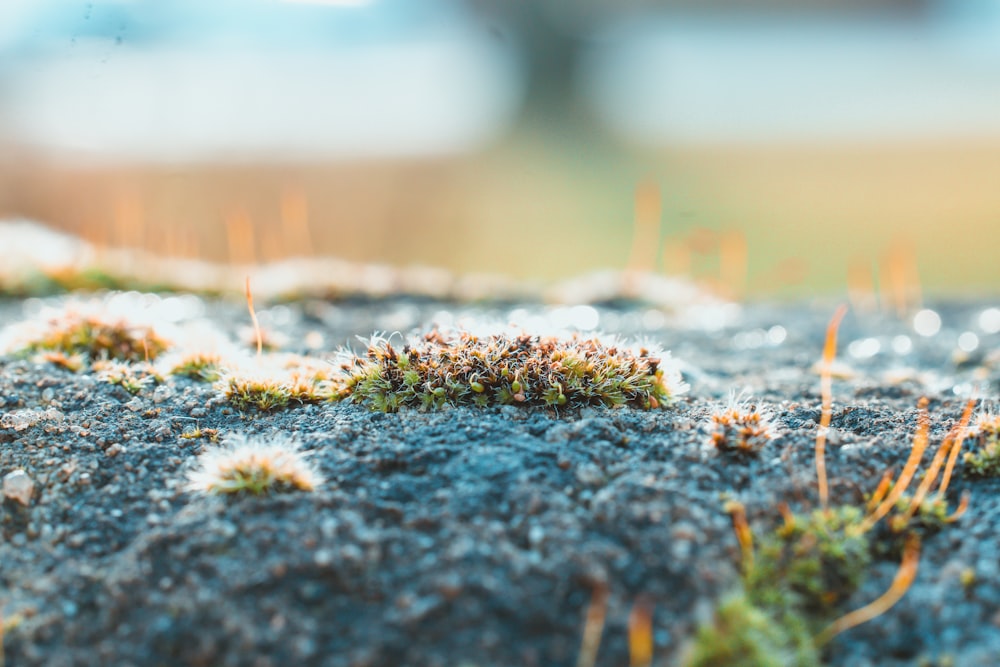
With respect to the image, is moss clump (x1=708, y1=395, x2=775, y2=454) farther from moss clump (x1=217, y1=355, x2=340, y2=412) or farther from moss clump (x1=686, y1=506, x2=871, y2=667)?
moss clump (x1=217, y1=355, x2=340, y2=412)

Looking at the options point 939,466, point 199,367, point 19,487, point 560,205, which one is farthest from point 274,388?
point 560,205

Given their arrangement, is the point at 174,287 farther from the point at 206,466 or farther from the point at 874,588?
the point at 874,588

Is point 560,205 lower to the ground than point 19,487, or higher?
higher

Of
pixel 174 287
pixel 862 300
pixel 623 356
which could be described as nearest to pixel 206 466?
pixel 623 356

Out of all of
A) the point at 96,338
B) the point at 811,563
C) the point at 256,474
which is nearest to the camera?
the point at 811,563

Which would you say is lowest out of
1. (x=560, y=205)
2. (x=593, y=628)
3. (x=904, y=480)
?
(x=593, y=628)

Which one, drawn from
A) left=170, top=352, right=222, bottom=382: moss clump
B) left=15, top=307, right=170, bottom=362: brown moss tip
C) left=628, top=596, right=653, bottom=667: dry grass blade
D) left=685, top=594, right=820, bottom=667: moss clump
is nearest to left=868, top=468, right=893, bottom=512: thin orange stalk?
left=685, top=594, right=820, bottom=667: moss clump

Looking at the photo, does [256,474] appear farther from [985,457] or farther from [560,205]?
[560,205]

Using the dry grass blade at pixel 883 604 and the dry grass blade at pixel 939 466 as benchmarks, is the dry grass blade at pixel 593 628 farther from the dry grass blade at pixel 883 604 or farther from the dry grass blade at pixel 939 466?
the dry grass blade at pixel 939 466

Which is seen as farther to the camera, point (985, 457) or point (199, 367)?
point (199, 367)
